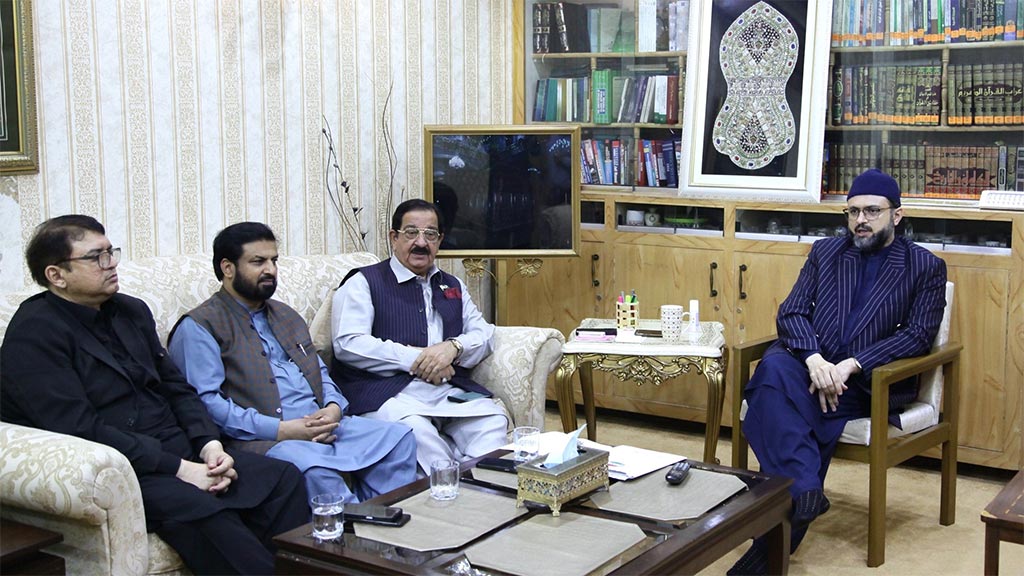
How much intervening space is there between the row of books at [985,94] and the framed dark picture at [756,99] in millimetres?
504

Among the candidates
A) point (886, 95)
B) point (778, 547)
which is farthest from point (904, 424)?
point (886, 95)

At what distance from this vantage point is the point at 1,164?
3.32m

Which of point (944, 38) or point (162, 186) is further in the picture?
point (944, 38)

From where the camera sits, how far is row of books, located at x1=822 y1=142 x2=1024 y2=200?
4410 millimetres

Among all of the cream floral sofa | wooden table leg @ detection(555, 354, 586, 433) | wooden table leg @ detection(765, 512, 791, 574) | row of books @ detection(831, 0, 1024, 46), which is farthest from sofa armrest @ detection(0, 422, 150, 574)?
row of books @ detection(831, 0, 1024, 46)

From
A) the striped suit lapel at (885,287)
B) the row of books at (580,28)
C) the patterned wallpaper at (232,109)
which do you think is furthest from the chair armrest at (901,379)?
the patterned wallpaper at (232,109)

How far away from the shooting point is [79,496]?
2.54 m

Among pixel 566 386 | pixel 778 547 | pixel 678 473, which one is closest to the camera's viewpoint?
pixel 678 473

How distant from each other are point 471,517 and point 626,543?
0.38 m

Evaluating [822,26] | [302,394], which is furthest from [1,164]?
[822,26]

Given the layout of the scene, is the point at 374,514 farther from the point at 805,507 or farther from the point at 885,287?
the point at 885,287

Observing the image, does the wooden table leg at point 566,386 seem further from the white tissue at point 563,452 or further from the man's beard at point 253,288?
the white tissue at point 563,452

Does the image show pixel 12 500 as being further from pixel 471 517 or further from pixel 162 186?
pixel 162 186

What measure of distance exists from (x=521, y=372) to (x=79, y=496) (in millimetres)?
1730
